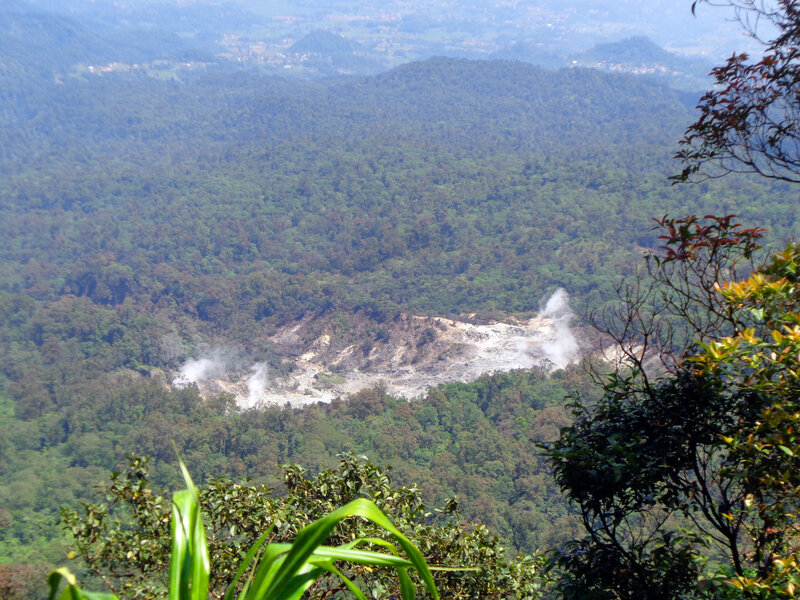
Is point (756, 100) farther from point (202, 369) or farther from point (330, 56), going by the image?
point (330, 56)

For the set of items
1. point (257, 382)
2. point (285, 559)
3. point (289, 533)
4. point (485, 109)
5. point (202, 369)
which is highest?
point (285, 559)

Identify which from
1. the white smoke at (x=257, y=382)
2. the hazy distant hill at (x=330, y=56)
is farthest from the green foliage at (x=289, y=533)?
the hazy distant hill at (x=330, y=56)

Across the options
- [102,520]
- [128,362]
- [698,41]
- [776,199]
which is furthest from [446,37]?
[102,520]

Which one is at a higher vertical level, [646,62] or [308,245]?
[646,62]

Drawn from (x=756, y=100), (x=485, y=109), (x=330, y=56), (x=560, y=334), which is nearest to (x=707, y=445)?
(x=756, y=100)

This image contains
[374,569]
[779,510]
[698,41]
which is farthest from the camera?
[698,41]

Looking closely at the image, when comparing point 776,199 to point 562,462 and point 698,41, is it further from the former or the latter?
point 698,41

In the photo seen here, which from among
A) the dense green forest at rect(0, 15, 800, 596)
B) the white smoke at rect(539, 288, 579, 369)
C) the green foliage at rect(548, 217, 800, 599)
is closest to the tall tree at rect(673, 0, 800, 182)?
the green foliage at rect(548, 217, 800, 599)

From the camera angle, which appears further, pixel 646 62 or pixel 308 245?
pixel 646 62
